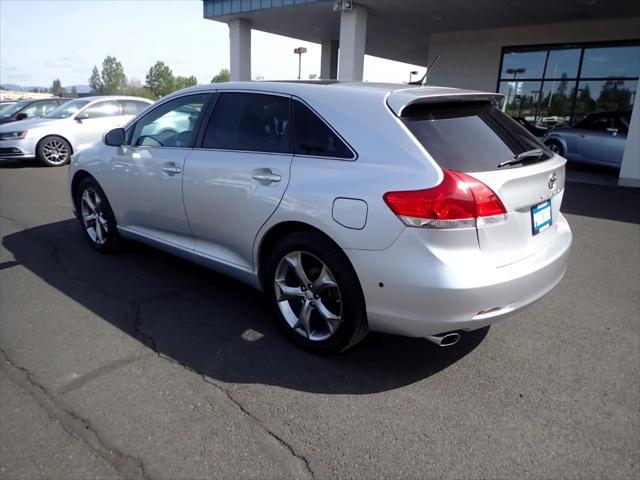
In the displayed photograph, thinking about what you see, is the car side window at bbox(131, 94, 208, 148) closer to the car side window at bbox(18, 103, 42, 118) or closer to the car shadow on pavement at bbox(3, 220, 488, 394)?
the car shadow on pavement at bbox(3, 220, 488, 394)

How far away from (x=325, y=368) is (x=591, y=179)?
1003 centimetres

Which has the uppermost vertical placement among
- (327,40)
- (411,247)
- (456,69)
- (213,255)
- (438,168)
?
(327,40)

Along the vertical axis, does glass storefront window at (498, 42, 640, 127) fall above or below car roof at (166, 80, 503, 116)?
above

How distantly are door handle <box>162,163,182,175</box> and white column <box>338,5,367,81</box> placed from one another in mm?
10392

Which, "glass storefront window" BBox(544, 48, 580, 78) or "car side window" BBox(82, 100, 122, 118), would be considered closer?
Result: "car side window" BBox(82, 100, 122, 118)

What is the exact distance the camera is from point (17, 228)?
19.0 ft

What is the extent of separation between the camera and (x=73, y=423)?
2402 mm

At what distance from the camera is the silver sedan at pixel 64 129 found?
10875 mm

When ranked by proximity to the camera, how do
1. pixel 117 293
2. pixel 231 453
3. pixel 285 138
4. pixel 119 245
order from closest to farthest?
pixel 231 453
pixel 285 138
pixel 117 293
pixel 119 245

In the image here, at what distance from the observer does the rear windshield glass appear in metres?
2.62

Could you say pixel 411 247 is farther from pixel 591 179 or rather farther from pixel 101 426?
pixel 591 179

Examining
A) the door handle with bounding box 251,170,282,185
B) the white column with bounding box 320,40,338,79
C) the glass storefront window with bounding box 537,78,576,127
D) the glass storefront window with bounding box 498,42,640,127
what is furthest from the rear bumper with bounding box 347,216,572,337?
the white column with bounding box 320,40,338,79

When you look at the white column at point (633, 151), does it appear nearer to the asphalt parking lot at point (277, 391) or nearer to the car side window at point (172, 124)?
the asphalt parking lot at point (277, 391)

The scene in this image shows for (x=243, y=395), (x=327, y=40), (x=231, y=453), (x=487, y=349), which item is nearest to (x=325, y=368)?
(x=243, y=395)
